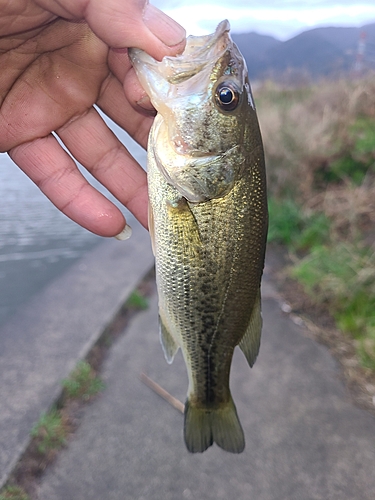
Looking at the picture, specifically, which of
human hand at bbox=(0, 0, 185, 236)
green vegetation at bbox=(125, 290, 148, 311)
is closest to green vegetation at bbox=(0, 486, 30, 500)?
human hand at bbox=(0, 0, 185, 236)

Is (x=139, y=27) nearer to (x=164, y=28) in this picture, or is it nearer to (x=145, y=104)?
(x=164, y=28)

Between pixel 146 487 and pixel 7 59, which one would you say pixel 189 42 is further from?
pixel 146 487

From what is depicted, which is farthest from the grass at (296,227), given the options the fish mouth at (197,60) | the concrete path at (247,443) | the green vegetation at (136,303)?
the fish mouth at (197,60)

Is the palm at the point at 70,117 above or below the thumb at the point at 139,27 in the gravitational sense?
below

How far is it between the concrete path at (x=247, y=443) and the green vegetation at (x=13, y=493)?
145 mm

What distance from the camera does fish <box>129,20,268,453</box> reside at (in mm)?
1562

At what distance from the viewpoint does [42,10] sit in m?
1.81

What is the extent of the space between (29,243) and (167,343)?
5764mm

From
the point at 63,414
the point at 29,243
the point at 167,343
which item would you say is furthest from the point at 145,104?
the point at 29,243

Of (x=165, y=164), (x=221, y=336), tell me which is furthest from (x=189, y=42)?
(x=221, y=336)

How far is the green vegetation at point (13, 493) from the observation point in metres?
2.67

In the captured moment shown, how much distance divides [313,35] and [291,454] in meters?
9.73

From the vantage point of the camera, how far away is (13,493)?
107 inches

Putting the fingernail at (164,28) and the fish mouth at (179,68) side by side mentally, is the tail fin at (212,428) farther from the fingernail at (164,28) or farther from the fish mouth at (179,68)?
the fingernail at (164,28)
